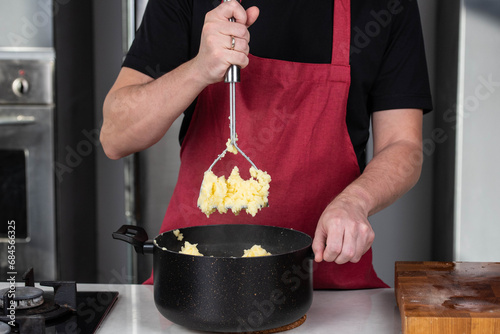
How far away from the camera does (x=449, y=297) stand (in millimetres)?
884

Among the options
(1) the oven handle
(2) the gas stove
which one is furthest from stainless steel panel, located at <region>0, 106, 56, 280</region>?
(2) the gas stove

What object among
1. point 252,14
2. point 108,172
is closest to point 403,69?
point 252,14

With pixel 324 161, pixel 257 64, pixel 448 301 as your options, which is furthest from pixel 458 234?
pixel 448 301

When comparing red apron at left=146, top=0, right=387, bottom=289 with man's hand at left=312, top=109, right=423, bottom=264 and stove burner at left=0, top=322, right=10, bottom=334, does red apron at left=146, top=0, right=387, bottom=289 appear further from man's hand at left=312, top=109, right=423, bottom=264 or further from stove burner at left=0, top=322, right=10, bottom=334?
stove burner at left=0, top=322, right=10, bottom=334

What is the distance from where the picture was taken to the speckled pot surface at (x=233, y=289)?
82 centimetres

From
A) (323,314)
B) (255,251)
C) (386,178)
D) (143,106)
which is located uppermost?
(143,106)

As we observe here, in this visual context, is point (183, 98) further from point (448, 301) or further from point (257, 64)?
point (448, 301)

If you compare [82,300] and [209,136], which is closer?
[82,300]

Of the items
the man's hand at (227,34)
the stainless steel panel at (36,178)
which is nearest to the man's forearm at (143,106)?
the man's hand at (227,34)

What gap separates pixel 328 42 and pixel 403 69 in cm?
20

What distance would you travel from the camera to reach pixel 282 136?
4.30 ft

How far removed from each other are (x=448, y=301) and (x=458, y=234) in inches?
54.6

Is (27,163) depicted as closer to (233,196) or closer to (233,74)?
(233,196)

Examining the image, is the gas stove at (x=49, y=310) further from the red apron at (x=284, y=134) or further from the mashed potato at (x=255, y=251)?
the red apron at (x=284, y=134)
